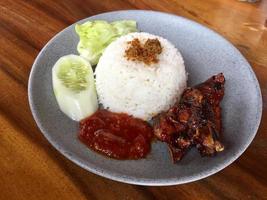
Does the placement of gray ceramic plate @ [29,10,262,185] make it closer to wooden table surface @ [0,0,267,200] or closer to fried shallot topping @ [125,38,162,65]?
wooden table surface @ [0,0,267,200]

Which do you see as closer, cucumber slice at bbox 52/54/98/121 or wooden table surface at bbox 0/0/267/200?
wooden table surface at bbox 0/0/267/200

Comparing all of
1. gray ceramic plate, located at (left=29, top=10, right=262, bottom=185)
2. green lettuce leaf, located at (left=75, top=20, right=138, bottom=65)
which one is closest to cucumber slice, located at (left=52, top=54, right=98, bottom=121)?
gray ceramic plate, located at (left=29, top=10, right=262, bottom=185)

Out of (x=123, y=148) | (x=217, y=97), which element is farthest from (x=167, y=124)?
(x=217, y=97)

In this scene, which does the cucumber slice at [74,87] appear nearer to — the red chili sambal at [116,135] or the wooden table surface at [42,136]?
the red chili sambal at [116,135]

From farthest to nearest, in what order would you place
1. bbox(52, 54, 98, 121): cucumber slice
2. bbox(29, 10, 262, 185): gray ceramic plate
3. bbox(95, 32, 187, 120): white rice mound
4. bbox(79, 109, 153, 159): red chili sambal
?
bbox(95, 32, 187, 120): white rice mound → bbox(52, 54, 98, 121): cucumber slice → bbox(79, 109, 153, 159): red chili sambal → bbox(29, 10, 262, 185): gray ceramic plate

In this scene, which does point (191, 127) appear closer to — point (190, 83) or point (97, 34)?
point (190, 83)

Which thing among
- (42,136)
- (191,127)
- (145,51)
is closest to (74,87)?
(42,136)
